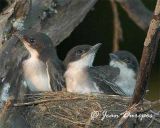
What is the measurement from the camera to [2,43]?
6.64 meters

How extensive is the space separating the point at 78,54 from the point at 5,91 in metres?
0.67

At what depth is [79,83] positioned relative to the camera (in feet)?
20.9

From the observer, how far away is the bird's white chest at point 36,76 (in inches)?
252

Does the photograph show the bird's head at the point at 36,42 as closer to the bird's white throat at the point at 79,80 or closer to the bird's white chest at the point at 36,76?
the bird's white chest at the point at 36,76

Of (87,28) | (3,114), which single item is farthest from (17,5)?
(87,28)

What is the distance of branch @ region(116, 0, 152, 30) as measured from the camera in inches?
291

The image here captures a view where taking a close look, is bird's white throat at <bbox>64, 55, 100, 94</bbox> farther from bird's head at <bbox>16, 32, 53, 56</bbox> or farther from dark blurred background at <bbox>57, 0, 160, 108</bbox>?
dark blurred background at <bbox>57, 0, 160, 108</bbox>

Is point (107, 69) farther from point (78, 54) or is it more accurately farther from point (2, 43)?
point (2, 43)

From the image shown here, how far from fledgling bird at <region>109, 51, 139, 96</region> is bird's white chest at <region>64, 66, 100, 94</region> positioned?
0.41 meters

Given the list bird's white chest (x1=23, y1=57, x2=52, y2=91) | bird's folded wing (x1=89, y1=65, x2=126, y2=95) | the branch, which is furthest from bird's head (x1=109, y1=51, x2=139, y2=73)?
bird's white chest (x1=23, y1=57, x2=52, y2=91)

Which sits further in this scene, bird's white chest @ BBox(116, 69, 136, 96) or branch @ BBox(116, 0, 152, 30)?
branch @ BBox(116, 0, 152, 30)

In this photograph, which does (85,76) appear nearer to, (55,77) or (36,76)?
(55,77)

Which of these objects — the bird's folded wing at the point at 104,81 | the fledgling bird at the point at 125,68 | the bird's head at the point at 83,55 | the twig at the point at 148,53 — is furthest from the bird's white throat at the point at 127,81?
the twig at the point at 148,53

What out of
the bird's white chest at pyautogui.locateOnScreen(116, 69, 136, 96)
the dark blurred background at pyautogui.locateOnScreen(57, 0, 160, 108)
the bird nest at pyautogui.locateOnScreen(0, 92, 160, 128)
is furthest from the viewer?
the dark blurred background at pyautogui.locateOnScreen(57, 0, 160, 108)
